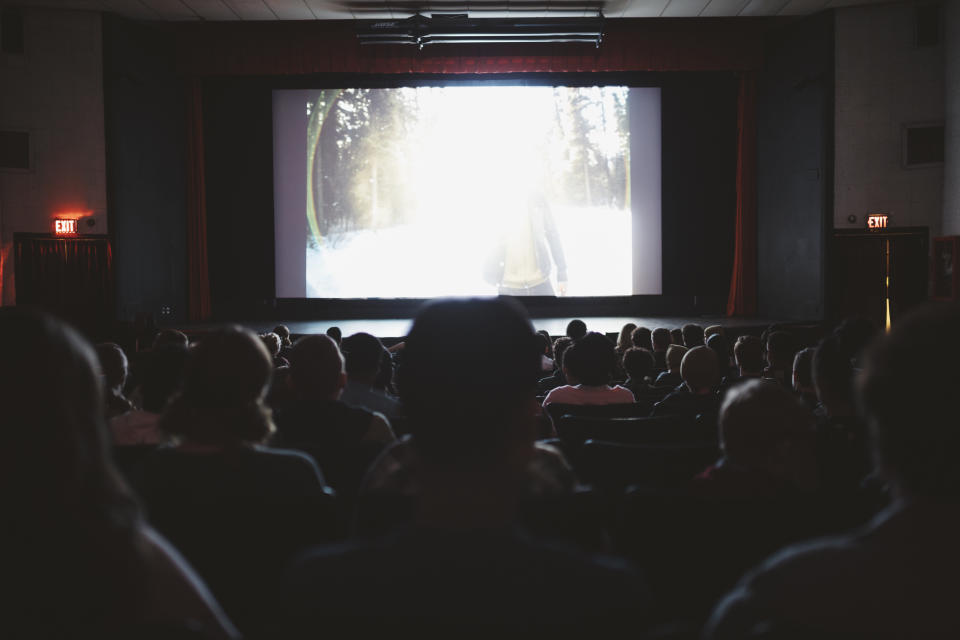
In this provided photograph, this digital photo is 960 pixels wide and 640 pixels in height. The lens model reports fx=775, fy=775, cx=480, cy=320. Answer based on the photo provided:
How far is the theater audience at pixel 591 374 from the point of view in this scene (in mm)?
3660

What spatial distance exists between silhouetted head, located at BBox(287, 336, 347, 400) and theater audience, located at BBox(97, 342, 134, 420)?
1.06 m

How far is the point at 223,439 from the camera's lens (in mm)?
1735

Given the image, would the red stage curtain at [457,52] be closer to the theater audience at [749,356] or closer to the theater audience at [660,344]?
the theater audience at [660,344]

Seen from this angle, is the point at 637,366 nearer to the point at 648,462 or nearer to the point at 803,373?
the point at 803,373

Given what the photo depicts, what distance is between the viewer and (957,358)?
87 centimetres

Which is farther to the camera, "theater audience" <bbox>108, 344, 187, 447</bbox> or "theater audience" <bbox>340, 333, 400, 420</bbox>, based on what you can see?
"theater audience" <bbox>340, 333, 400, 420</bbox>

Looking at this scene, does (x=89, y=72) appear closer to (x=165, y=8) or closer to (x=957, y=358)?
(x=165, y=8)

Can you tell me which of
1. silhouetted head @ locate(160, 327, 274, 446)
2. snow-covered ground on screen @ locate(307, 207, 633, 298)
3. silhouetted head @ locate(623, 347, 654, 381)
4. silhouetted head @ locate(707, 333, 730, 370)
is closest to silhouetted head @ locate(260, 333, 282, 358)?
silhouetted head @ locate(623, 347, 654, 381)

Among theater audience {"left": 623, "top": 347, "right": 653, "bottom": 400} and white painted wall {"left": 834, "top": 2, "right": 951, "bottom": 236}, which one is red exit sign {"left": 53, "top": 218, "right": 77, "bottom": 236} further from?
white painted wall {"left": 834, "top": 2, "right": 951, "bottom": 236}

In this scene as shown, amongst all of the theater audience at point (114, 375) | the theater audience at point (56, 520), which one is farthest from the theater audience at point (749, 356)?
the theater audience at point (56, 520)

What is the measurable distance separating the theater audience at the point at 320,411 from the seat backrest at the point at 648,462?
669mm

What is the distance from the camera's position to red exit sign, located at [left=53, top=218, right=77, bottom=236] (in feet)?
33.9

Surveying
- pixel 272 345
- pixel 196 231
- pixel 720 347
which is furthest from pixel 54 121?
pixel 720 347

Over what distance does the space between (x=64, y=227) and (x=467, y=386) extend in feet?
36.1
